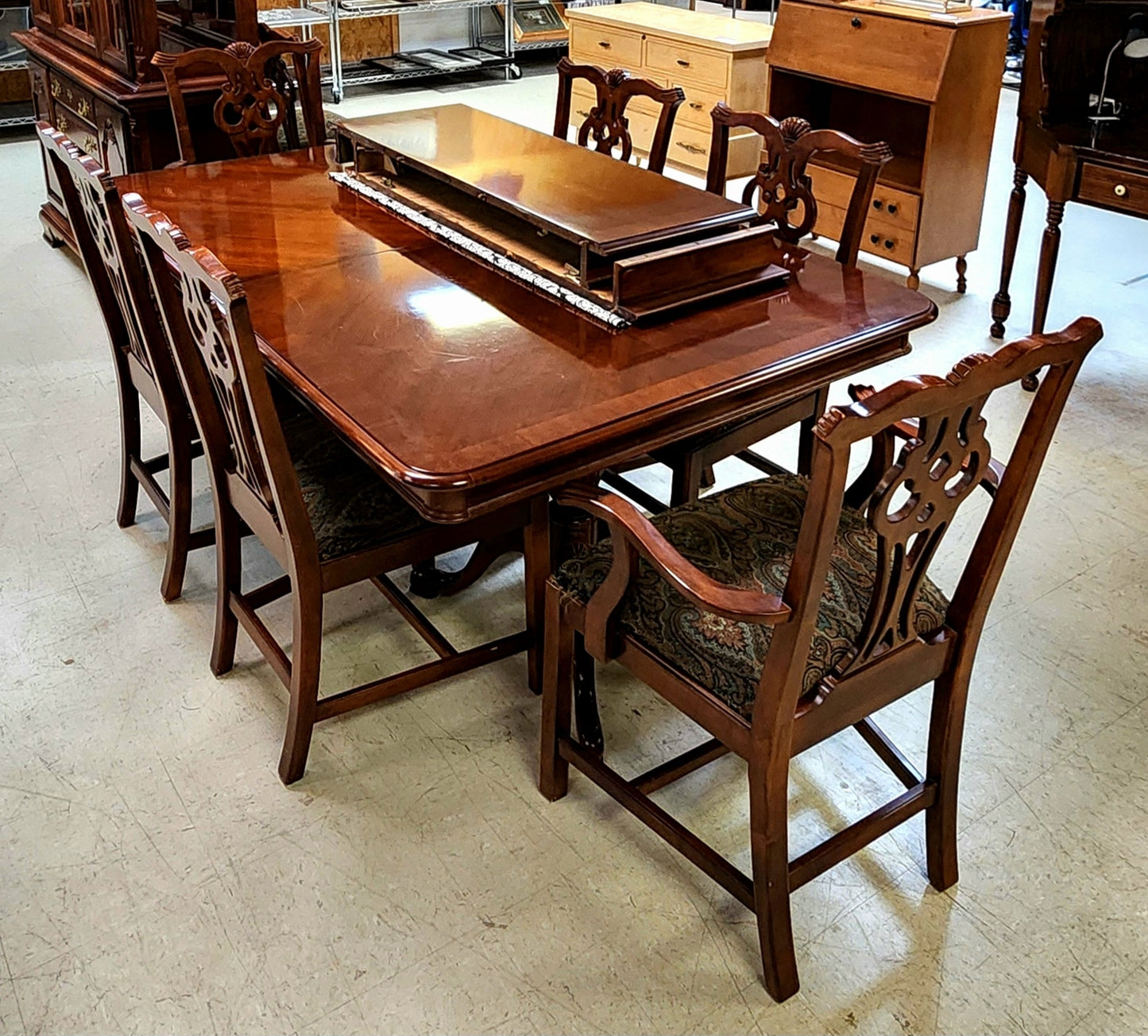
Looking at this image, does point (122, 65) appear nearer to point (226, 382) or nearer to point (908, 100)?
point (226, 382)

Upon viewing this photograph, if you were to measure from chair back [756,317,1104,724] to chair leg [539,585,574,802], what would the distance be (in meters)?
0.41

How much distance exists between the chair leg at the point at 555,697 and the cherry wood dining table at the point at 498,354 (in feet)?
0.76

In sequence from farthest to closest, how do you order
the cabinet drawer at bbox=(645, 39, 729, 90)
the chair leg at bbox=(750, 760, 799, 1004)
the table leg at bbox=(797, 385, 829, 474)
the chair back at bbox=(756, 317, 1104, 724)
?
the cabinet drawer at bbox=(645, 39, 729, 90) < the table leg at bbox=(797, 385, 829, 474) < the chair leg at bbox=(750, 760, 799, 1004) < the chair back at bbox=(756, 317, 1104, 724)

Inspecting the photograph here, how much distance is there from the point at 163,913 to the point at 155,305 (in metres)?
1.09

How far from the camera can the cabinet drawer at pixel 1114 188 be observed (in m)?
3.18

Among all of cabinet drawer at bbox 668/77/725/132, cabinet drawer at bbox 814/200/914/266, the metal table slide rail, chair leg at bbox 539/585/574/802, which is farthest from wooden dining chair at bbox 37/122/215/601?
the metal table slide rail

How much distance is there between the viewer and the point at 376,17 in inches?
279

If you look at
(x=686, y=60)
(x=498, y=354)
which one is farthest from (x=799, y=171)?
(x=686, y=60)

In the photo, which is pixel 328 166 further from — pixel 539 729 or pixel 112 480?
pixel 539 729

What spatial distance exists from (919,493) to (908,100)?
9.62ft

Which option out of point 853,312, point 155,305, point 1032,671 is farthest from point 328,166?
point 1032,671

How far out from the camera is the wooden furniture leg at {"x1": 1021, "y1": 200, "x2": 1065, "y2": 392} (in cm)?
340

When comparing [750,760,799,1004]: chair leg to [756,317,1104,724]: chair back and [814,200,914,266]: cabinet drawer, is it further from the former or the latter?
[814,200,914,266]: cabinet drawer

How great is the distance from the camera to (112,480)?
3.06 meters
